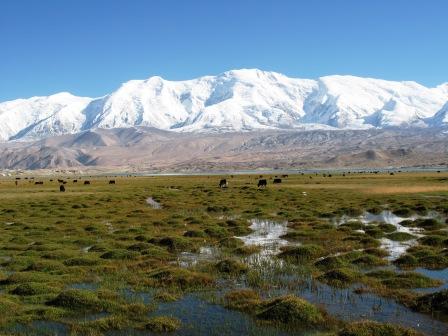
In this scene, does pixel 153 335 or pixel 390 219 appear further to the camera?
pixel 390 219

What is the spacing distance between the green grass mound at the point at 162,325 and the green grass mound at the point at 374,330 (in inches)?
209

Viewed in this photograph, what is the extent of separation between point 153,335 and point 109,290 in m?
→ 5.25

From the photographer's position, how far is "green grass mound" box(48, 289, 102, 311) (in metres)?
18.5

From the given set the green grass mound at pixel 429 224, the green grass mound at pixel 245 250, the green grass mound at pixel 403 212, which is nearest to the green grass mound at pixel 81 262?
the green grass mound at pixel 245 250

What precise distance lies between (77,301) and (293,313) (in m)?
8.01

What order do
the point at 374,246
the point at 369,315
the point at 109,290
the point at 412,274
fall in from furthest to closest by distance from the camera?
the point at 374,246, the point at 412,274, the point at 109,290, the point at 369,315

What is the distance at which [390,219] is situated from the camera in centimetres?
4478

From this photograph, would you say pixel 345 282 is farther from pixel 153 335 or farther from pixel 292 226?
pixel 292 226

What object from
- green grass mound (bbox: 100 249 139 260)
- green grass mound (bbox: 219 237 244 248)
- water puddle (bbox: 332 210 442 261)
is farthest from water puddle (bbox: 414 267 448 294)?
green grass mound (bbox: 100 249 139 260)

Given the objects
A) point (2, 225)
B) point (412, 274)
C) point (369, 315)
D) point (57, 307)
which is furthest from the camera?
point (2, 225)

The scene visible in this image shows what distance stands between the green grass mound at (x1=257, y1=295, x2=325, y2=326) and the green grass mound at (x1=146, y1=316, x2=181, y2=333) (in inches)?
116

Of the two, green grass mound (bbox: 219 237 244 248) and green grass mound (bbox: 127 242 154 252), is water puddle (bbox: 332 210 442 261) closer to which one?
green grass mound (bbox: 219 237 244 248)

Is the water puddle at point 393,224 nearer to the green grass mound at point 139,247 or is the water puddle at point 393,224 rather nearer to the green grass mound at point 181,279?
the green grass mound at point 181,279

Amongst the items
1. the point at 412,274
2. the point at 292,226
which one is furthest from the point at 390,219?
the point at 412,274
